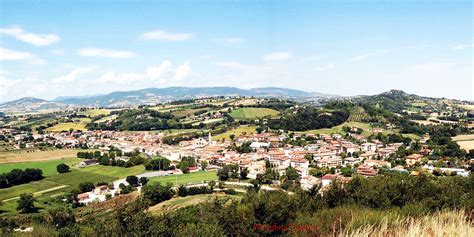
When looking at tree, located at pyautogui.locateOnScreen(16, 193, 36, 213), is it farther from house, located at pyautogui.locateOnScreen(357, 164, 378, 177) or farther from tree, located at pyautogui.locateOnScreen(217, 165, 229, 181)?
house, located at pyautogui.locateOnScreen(357, 164, 378, 177)

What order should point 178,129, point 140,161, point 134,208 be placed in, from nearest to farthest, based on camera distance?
point 134,208 → point 140,161 → point 178,129

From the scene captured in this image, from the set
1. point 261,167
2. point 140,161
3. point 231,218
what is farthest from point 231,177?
point 231,218

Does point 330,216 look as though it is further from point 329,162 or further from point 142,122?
point 142,122

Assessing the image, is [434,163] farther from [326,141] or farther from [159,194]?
[159,194]

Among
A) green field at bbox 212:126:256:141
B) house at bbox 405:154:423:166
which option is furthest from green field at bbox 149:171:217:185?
green field at bbox 212:126:256:141

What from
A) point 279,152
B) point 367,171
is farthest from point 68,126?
point 367,171

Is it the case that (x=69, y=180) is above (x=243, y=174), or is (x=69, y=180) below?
below
